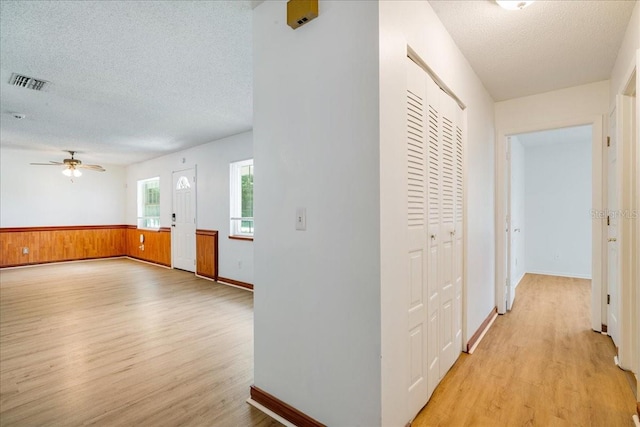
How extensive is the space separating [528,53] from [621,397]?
8.40 ft

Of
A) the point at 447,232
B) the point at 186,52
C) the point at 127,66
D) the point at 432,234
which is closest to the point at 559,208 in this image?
the point at 447,232

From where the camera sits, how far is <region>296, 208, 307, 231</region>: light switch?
5.47ft

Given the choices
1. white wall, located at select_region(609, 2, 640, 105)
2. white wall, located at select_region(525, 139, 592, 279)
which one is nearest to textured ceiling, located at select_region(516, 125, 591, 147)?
white wall, located at select_region(525, 139, 592, 279)

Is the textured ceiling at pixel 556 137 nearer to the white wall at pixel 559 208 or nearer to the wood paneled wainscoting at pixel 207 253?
the white wall at pixel 559 208

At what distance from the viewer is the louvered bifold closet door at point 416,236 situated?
66.2 inches

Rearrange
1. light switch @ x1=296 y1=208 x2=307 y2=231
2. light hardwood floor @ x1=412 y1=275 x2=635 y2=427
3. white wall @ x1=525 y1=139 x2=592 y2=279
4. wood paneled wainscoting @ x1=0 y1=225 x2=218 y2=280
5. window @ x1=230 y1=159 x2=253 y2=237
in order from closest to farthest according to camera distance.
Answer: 1. light switch @ x1=296 y1=208 x2=307 y2=231
2. light hardwood floor @ x1=412 y1=275 x2=635 y2=427
3. window @ x1=230 y1=159 x2=253 y2=237
4. white wall @ x1=525 y1=139 x2=592 y2=279
5. wood paneled wainscoting @ x1=0 y1=225 x2=218 y2=280

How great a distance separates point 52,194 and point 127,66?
6426 mm

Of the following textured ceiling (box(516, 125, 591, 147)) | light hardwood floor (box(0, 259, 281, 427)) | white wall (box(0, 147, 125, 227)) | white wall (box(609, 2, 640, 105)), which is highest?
textured ceiling (box(516, 125, 591, 147))

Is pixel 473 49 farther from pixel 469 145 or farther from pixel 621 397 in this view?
pixel 621 397

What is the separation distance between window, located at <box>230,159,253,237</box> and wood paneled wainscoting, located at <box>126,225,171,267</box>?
234 centimetres

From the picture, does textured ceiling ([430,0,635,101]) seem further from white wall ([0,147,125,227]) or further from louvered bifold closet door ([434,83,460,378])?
white wall ([0,147,125,227])

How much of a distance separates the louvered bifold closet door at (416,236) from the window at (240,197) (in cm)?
371

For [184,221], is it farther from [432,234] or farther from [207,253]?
[432,234]

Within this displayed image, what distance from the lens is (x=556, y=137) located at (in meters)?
5.29
